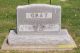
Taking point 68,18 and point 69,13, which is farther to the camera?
point 69,13

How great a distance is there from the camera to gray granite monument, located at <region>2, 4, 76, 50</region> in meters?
8.40

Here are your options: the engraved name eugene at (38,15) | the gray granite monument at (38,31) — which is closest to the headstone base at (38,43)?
the gray granite monument at (38,31)

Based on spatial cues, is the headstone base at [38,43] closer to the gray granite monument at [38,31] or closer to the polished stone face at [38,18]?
the gray granite monument at [38,31]

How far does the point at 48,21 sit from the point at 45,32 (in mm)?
325

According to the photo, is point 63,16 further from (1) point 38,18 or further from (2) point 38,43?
(2) point 38,43

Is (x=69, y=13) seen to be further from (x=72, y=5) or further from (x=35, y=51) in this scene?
(x=35, y=51)

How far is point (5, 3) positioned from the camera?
1499 cm

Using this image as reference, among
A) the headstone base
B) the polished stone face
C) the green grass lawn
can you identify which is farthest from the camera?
the green grass lawn

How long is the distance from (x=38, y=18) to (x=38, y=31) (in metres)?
0.37

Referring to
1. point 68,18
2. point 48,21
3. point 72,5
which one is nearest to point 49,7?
point 48,21

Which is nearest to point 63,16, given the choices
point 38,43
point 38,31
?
point 38,31

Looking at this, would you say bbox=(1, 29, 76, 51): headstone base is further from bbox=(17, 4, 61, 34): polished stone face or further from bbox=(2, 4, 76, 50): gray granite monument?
bbox=(17, 4, 61, 34): polished stone face

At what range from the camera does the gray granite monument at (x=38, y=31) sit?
27.6 feet

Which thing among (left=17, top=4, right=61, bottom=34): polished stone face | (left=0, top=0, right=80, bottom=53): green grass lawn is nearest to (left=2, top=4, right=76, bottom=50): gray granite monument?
(left=17, top=4, right=61, bottom=34): polished stone face
